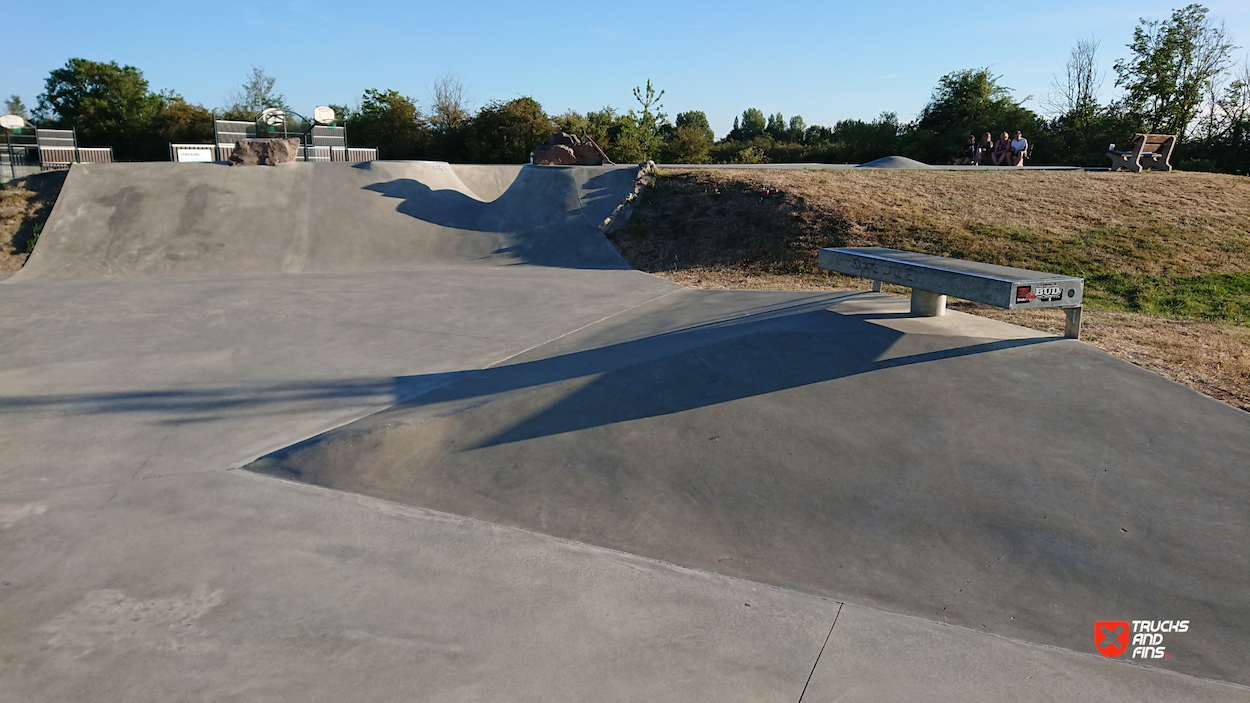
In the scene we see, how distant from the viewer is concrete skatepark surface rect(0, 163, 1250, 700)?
9.80 ft

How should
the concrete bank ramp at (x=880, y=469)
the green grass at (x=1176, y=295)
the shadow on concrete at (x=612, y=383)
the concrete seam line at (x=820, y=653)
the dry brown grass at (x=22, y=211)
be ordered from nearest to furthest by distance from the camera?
the concrete seam line at (x=820, y=653)
the concrete bank ramp at (x=880, y=469)
the shadow on concrete at (x=612, y=383)
the green grass at (x=1176, y=295)
the dry brown grass at (x=22, y=211)

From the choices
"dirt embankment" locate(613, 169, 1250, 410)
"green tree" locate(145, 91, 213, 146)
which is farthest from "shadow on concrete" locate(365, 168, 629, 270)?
"green tree" locate(145, 91, 213, 146)

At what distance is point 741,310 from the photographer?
859cm

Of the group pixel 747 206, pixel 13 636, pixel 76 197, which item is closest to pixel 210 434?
pixel 13 636

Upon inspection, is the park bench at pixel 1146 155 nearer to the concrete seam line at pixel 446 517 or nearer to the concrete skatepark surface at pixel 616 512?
the concrete skatepark surface at pixel 616 512

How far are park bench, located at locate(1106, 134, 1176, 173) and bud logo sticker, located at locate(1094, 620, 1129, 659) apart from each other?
60.2 ft

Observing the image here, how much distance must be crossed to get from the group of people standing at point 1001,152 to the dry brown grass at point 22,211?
2453 centimetres

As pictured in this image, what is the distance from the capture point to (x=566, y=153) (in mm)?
17453

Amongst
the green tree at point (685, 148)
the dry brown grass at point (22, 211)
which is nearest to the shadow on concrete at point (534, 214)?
the dry brown grass at point (22, 211)

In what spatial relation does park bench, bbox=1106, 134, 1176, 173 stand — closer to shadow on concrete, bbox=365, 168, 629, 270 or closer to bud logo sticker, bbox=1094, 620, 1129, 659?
shadow on concrete, bbox=365, 168, 629, 270

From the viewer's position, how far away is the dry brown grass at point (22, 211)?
43.7ft

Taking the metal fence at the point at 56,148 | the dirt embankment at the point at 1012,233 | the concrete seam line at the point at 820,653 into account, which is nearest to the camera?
the concrete seam line at the point at 820,653

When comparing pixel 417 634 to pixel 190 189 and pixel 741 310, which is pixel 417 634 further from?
pixel 190 189

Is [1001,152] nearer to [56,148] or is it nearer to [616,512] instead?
[616,512]
